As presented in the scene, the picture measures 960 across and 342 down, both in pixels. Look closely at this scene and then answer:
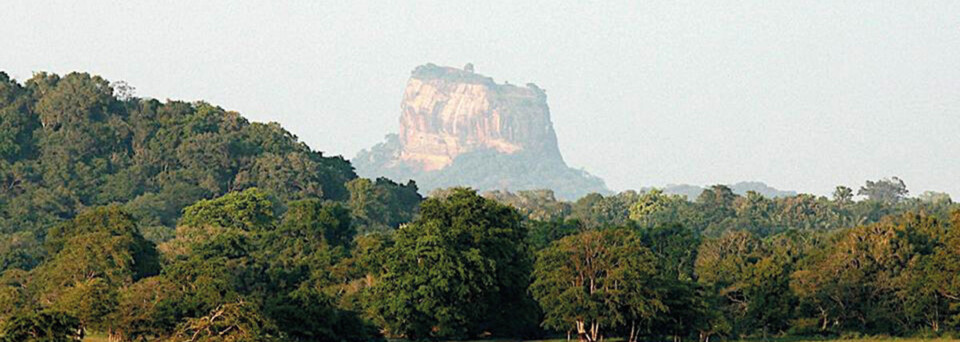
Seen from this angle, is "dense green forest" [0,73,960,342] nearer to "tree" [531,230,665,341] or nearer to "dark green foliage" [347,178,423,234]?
"tree" [531,230,665,341]

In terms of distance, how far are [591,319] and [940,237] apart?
22.3 metres

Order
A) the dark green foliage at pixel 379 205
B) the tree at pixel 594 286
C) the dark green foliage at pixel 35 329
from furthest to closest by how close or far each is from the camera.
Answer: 1. the dark green foliage at pixel 379 205
2. the tree at pixel 594 286
3. the dark green foliage at pixel 35 329

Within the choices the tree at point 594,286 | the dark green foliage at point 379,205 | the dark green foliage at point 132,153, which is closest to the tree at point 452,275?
the tree at point 594,286

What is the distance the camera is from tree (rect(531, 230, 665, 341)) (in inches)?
2527

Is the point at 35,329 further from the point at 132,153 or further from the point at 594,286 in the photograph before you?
the point at 132,153

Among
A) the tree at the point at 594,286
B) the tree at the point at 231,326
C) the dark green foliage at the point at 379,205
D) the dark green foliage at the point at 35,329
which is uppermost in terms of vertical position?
the dark green foliage at the point at 379,205

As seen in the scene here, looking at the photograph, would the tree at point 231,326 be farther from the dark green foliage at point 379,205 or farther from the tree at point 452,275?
the dark green foliage at point 379,205

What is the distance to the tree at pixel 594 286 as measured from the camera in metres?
64.2

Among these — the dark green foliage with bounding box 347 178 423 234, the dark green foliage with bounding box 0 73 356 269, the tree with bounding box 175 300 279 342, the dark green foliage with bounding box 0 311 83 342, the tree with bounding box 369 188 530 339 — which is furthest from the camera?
the dark green foliage with bounding box 0 73 356 269

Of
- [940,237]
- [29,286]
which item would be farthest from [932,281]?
[29,286]

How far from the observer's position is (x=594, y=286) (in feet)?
215

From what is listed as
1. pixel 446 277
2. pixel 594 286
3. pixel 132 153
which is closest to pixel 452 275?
pixel 446 277

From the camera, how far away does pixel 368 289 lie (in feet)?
228

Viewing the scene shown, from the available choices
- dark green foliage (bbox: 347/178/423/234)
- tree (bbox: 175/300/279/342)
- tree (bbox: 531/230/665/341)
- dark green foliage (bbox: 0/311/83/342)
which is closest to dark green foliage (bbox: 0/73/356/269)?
dark green foliage (bbox: 347/178/423/234)
